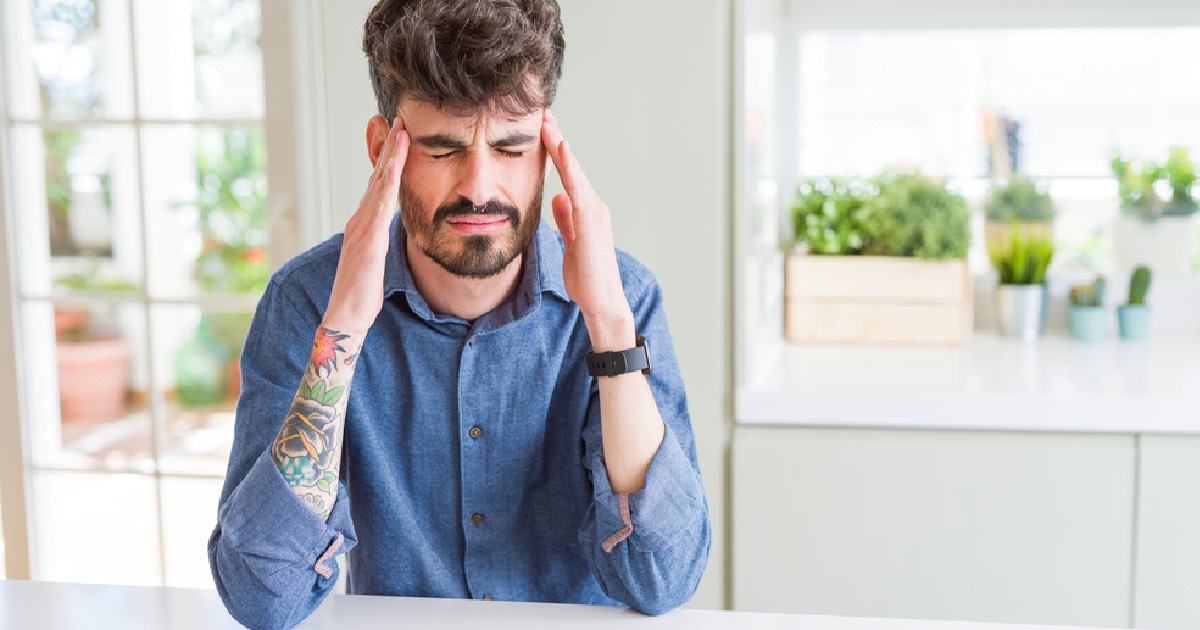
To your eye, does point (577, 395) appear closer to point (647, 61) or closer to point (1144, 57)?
point (647, 61)

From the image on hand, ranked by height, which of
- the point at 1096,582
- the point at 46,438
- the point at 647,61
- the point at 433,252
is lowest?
the point at 1096,582

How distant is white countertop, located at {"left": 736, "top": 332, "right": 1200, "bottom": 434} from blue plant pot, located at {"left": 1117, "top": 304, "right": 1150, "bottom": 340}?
223 millimetres

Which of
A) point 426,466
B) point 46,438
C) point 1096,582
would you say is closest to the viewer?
point 426,466

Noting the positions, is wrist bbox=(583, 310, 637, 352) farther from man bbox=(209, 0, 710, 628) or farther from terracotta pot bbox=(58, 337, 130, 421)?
terracotta pot bbox=(58, 337, 130, 421)

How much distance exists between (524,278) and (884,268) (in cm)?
111

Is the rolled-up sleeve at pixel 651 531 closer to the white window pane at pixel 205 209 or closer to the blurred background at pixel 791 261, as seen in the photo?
the blurred background at pixel 791 261

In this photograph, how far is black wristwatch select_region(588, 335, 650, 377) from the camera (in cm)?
121

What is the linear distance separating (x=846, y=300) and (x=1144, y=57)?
0.91 m

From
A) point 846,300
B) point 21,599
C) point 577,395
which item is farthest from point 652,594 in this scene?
point 846,300

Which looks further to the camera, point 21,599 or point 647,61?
point 647,61

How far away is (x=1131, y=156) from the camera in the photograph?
2441mm

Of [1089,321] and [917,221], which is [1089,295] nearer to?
[1089,321]

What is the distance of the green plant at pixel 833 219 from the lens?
7.38ft

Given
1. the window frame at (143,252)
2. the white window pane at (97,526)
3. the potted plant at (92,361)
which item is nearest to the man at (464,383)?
the window frame at (143,252)
